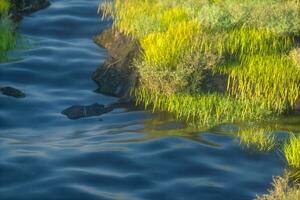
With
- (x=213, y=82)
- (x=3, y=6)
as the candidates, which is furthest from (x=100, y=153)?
(x=3, y=6)

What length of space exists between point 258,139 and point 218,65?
2.01 metres

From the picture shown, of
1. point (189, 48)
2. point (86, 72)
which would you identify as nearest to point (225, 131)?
point (189, 48)

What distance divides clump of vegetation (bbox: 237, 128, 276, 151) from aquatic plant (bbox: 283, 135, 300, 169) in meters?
0.56

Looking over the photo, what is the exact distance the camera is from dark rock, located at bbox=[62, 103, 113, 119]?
48.8 ft

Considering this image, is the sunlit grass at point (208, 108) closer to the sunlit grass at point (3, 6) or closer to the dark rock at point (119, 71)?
the dark rock at point (119, 71)

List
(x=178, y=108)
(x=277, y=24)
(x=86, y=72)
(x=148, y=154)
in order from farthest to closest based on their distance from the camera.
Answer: (x=86, y=72)
(x=277, y=24)
(x=178, y=108)
(x=148, y=154)

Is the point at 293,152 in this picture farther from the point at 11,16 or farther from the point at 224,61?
the point at 11,16

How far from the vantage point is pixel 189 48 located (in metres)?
14.8

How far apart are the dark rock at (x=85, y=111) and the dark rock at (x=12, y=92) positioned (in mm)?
1190

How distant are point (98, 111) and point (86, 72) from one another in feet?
6.95

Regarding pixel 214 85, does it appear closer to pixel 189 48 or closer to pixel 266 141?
pixel 189 48

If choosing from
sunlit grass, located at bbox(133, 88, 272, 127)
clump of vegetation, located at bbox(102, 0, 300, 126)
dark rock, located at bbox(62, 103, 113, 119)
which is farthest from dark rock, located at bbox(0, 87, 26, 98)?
sunlit grass, located at bbox(133, 88, 272, 127)

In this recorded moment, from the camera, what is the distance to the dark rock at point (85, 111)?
48.8 feet

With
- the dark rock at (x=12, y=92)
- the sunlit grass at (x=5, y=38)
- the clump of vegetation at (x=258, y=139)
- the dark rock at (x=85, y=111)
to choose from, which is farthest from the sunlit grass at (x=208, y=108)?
the sunlit grass at (x=5, y=38)
